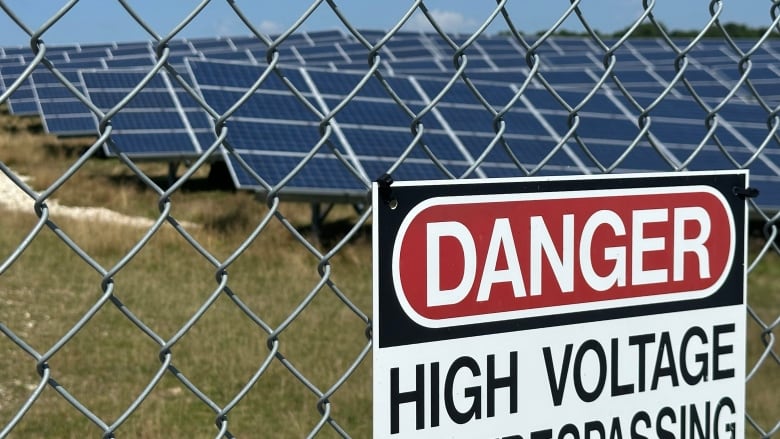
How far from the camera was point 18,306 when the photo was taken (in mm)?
6418

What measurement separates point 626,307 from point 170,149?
11.6m

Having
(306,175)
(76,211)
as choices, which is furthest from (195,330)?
(76,211)

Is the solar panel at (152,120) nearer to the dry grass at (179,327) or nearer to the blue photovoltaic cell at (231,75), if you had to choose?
the dry grass at (179,327)

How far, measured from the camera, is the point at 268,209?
1776 millimetres

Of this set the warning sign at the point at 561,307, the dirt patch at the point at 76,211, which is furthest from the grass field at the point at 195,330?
the warning sign at the point at 561,307

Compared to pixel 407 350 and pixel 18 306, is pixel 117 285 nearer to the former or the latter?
pixel 18 306

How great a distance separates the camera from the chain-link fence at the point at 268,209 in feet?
4.75

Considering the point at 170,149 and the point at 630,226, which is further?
the point at 170,149

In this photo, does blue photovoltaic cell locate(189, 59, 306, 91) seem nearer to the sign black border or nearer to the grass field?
the grass field

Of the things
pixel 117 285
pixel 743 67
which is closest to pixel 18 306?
pixel 117 285

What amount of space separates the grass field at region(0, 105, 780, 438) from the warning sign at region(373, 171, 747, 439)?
2.67 metres

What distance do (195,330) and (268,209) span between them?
4.23 m

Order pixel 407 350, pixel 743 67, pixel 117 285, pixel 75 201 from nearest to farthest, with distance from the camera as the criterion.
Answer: pixel 407 350, pixel 743 67, pixel 117 285, pixel 75 201

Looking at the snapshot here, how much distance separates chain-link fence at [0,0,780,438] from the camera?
1.45m
